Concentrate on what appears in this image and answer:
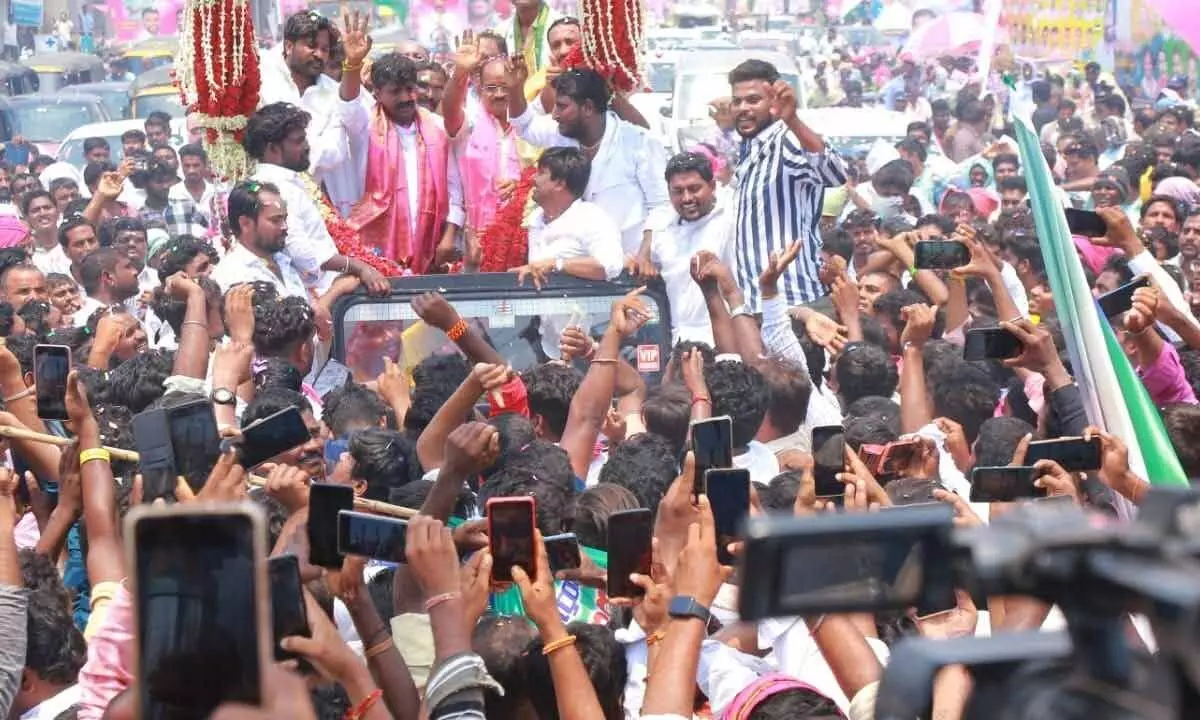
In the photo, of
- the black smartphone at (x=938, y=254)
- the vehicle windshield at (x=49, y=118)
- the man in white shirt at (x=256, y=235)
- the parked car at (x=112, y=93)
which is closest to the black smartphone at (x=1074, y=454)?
the black smartphone at (x=938, y=254)

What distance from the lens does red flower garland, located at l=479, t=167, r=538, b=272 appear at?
7.06 meters

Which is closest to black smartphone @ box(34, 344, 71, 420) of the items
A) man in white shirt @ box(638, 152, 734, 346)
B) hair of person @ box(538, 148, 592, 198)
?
man in white shirt @ box(638, 152, 734, 346)

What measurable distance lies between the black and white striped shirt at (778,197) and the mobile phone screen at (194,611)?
5.35 m

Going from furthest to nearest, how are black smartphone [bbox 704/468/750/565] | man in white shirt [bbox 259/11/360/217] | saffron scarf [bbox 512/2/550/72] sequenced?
saffron scarf [bbox 512/2/550/72] < man in white shirt [bbox 259/11/360/217] < black smartphone [bbox 704/468/750/565]

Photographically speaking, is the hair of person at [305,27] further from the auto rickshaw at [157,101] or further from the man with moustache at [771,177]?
the auto rickshaw at [157,101]

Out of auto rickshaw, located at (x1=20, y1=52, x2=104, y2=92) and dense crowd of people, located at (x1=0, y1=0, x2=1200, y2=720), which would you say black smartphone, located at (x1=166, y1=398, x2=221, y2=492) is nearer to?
dense crowd of people, located at (x1=0, y1=0, x2=1200, y2=720)

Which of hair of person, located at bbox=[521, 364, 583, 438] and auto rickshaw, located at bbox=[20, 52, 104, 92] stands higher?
hair of person, located at bbox=[521, 364, 583, 438]

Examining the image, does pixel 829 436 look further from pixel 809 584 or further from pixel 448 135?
pixel 448 135

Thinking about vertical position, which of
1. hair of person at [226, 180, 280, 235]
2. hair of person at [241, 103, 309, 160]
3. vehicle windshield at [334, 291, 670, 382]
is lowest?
vehicle windshield at [334, 291, 670, 382]

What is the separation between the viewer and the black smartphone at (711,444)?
10.8 ft

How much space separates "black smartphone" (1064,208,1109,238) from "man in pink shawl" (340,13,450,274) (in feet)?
10.3

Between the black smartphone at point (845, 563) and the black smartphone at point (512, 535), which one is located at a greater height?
the black smartphone at point (845, 563)

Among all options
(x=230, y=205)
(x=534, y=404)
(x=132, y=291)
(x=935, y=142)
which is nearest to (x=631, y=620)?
(x=534, y=404)

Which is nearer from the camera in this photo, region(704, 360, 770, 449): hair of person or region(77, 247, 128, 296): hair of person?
region(704, 360, 770, 449): hair of person
